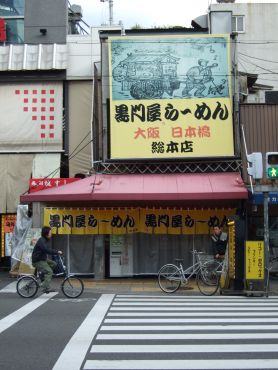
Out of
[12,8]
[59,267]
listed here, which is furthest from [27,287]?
[12,8]

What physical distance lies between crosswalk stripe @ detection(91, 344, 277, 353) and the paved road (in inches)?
0.6

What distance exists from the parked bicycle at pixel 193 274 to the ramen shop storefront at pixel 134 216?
2567 millimetres

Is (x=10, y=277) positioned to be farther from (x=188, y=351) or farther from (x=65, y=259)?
(x=188, y=351)

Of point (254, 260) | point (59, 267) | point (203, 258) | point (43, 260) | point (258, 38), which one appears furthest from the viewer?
point (258, 38)

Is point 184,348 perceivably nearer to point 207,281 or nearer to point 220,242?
point 207,281

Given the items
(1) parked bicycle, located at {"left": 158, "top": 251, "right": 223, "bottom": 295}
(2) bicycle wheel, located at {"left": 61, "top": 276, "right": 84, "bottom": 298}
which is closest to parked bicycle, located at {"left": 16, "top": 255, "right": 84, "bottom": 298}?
(2) bicycle wheel, located at {"left": 61, "top": 276, "right": 84, "bottom": 298}

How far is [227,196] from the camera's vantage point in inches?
717

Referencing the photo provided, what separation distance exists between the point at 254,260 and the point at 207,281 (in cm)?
173

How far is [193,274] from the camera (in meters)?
16.7

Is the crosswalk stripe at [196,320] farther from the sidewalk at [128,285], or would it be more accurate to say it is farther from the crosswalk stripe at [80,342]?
the sidewalk at [128,285]

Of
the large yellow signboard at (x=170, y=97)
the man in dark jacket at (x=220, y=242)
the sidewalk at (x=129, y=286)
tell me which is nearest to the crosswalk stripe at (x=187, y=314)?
the sidewalk at (x=129, y=286)

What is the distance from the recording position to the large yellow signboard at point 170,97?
20.3 metres

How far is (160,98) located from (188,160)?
99.4 inches

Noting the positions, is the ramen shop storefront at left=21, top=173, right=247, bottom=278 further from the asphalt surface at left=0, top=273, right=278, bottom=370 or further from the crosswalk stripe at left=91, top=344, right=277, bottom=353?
the crosswalk stripe at left=91, top=344, right=277, bottom=353
